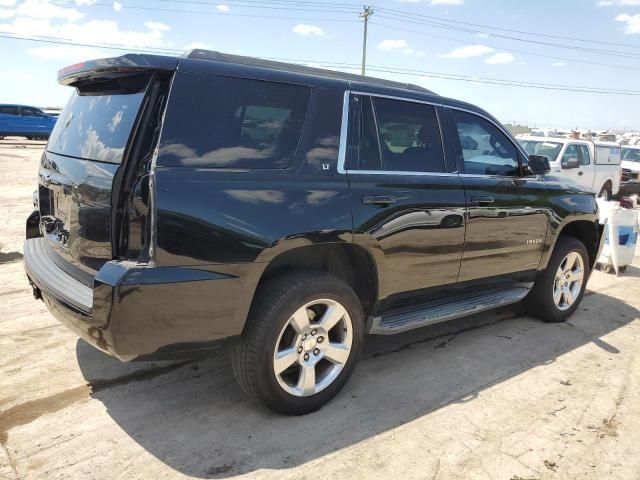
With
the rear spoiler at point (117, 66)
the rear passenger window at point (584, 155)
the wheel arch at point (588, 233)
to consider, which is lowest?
the wheel arch at point (588, 233)

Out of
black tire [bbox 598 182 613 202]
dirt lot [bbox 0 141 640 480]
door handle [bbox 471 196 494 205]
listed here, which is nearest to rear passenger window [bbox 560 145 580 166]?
black tire [bbox 598 182 613 202]

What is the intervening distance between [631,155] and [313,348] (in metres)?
20.2

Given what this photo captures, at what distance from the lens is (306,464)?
2.66 m

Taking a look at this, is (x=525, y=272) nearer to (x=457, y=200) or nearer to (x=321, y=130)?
(x=457, y=200)

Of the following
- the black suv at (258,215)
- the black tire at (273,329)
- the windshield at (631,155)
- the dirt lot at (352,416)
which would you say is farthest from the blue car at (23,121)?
the black tire at (273,329)

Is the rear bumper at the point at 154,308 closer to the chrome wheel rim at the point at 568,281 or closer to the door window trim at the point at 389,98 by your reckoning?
the door window trim at the point at 389,98

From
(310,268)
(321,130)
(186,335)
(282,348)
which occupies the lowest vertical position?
(282,348)

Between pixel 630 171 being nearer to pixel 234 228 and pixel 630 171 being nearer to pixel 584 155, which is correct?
pixel 584 155

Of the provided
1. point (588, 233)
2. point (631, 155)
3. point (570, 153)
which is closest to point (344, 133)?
point (588, 233)

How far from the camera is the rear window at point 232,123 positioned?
2535 millimetres

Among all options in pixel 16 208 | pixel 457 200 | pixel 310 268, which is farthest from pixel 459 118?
pixel 16 208

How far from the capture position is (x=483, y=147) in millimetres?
4246

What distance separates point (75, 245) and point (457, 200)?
8.20 feet

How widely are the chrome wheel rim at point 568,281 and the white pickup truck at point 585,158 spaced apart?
6553mm
